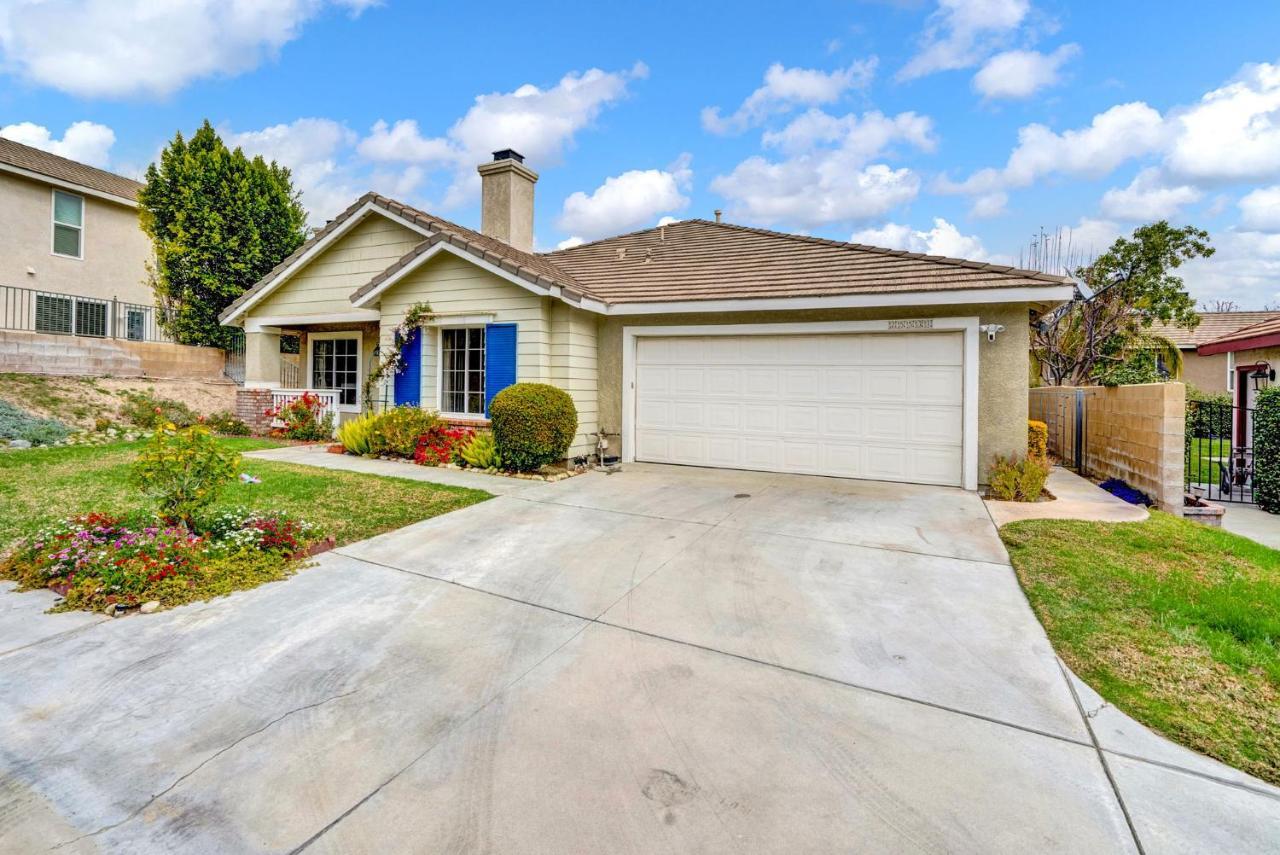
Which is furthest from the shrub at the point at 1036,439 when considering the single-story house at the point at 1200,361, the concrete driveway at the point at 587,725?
the single-story house at the point at 1200,361

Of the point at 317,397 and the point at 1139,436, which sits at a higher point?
the point at 317,397

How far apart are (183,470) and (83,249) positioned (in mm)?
17584

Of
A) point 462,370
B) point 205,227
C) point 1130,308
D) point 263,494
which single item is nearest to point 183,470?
point 263,494

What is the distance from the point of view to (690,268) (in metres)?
11.6

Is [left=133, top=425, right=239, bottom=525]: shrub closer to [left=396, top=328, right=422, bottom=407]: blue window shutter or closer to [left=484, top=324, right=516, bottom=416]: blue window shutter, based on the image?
[left=484, top=324, right=516, bottom=416]: blue window shutter

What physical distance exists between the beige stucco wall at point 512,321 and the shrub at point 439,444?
0.87m

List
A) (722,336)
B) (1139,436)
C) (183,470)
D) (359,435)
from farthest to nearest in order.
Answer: (359,435)
(722,336)
(1139,436)
(183,470)

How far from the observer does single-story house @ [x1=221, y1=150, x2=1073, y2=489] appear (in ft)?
29.3

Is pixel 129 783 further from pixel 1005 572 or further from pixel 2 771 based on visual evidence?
pixel 1005 572

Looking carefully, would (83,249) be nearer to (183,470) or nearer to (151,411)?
(151,411)

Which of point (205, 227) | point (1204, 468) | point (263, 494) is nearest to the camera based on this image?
point (263, 494)

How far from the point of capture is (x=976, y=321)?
29.1ft

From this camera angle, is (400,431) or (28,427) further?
(28,427)

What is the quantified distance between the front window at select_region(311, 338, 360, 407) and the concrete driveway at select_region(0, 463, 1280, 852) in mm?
10546
